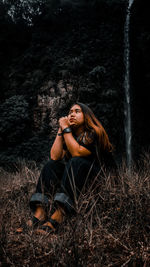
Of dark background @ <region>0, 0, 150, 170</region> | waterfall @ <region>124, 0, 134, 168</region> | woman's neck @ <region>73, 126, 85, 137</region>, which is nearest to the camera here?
woman's neck @ <region>73, 126, 85, 137</region>

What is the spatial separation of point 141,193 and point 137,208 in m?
0.19

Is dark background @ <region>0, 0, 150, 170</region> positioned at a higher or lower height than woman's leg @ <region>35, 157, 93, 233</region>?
higher

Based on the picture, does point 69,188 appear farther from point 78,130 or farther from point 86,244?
point 78,130

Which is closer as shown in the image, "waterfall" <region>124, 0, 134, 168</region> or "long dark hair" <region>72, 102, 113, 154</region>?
"long dark hair" <region>72, 102, 113, 154</region>

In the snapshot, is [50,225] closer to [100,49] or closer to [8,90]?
[8,90]

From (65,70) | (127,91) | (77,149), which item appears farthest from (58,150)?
(127,91)

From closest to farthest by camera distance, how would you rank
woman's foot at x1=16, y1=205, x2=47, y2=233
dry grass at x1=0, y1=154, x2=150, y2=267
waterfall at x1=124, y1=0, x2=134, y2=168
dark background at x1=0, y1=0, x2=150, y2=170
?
1. dry grass at x1=0, y1=154, x2=150, y2=267
2. woman's foot at x1=16, y1=205, x2=47, y2=233
3. dark background at x1=0, y1=0, x2=150, y2=170
4. waterfall at x1=124, y1=0, x2=134, y2=168

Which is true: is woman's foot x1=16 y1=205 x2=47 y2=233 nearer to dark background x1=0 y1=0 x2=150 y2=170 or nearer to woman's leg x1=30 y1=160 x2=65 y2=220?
woman's leg x1=30 y1=160 x2=65 y2=220

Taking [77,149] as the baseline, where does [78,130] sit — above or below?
above

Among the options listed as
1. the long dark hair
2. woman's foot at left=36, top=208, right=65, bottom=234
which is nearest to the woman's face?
the long dark hair

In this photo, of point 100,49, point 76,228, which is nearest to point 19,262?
point 76,228

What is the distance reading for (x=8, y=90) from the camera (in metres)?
6.91

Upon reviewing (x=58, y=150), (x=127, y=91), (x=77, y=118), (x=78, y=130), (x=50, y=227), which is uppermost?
(x=127, y=91)

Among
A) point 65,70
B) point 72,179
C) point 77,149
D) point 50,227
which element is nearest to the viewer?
point 50,227
